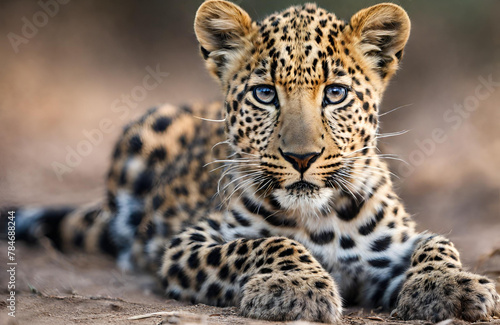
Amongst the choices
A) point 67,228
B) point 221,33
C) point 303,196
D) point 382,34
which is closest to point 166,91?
point 67,228

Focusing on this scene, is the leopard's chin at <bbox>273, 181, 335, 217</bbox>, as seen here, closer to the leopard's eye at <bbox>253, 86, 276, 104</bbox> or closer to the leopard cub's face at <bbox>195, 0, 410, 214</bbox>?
the leopard cub's face at <bbox>195, 0, 410, 214</bbox>

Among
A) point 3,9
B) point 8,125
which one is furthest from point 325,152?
point 3,9

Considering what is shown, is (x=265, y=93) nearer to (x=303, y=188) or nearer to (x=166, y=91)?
(x=303, y=188)

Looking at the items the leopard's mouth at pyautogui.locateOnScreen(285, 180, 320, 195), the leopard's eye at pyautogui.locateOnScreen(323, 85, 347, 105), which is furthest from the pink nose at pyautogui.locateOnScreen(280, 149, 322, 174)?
the leopard's eye at pyautogui.locateOnScreen(323, 85, 347, 105)

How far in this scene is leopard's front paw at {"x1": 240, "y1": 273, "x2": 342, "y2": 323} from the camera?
4258 millimetres

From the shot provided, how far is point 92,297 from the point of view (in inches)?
207

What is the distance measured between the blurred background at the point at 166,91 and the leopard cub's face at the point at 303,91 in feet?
12.1

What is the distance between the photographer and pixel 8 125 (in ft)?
45.0

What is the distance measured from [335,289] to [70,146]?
9.71 meters

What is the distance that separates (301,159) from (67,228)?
4448 mm

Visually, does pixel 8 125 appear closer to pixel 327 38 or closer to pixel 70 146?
pixel 70 146

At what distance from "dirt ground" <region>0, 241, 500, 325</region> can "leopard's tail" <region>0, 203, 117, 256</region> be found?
0.70ft

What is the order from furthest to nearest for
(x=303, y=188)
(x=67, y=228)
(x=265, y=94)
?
(x=67, y=228) → (x=265, y=94) → (x=303, y=188)

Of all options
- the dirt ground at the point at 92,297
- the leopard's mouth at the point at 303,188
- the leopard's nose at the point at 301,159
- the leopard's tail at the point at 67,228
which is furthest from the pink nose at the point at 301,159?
the leopard's tail at the point at 67,228
